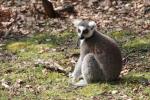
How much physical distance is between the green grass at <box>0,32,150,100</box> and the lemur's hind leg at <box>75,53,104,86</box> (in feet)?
0.42

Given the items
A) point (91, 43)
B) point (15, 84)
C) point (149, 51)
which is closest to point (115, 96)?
point (91, 43)

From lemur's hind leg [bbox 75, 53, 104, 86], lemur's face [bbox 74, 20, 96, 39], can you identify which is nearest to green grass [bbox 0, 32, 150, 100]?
lemur's hind leg [bbox 75, 53, 104, 86]

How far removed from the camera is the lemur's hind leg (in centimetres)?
817

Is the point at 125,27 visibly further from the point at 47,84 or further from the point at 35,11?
the point at 47,84

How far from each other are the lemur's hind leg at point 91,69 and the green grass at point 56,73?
127 mm

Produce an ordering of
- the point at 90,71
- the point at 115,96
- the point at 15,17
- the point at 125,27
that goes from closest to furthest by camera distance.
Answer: the point at 115,96
the point at 90,71
the point at 125,27
the point at 15,17

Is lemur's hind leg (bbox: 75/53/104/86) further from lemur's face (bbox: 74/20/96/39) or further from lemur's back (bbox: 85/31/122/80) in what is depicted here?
lemur's face (bbox: 74/20/96/39)

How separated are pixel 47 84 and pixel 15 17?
5.20 m

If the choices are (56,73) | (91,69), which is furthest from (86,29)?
(56,73)

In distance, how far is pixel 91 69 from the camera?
820cm

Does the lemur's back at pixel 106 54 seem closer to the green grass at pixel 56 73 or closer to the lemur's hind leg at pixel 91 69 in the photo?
the lemur's hind leg at pixel 91 69

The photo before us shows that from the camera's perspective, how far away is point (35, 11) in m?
13.6

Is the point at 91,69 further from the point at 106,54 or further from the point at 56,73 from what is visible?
the point at 56,73

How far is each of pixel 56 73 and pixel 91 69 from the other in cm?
101
